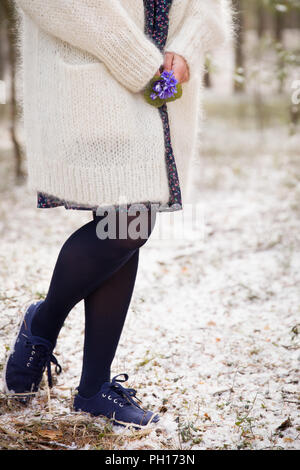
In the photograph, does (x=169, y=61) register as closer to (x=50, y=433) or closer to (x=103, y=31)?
(x=103, y=31)

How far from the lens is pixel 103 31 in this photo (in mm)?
1408

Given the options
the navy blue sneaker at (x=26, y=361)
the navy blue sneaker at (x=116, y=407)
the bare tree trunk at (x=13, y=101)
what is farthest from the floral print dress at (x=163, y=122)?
the bare tree trunk at (x=13, y=101)

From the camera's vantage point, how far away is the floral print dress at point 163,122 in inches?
60.9

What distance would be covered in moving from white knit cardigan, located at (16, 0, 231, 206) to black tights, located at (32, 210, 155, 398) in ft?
0.44

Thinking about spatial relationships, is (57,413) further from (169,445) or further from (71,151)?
(71,151)

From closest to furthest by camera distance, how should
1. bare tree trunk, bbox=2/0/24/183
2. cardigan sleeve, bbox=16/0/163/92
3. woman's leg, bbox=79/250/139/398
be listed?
cardigan sleeve, bbox=16/0/163/92 → woman's leg, bbox=79/250/139/398 → bare tree trunk, bbox=2/0/24/183

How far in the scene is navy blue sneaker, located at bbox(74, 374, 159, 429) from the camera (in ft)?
5.69

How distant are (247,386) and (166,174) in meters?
1.09

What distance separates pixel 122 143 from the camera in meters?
1.46

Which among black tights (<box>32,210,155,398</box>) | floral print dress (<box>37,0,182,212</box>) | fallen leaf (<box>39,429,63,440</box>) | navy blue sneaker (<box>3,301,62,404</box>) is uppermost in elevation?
floral print dress (<box>37,0,182,212</box>)

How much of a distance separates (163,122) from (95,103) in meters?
0.23

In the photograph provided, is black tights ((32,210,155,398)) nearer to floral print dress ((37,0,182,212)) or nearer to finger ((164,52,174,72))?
floral print dress ((37,0,182,212))

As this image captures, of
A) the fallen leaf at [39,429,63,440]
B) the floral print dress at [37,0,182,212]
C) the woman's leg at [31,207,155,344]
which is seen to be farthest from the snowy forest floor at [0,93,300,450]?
the floral print dress at [37,0,182,212]

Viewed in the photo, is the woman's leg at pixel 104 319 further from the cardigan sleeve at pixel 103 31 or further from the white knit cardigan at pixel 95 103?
the cardigan sleeve at pixel 103 31
